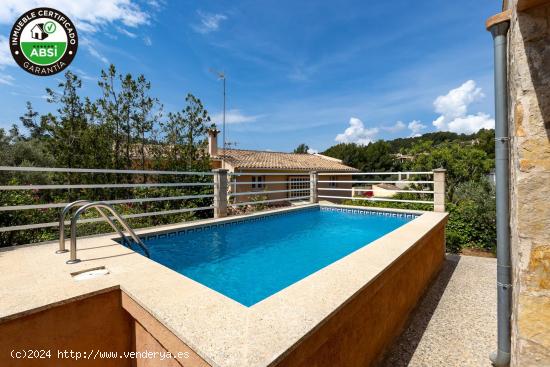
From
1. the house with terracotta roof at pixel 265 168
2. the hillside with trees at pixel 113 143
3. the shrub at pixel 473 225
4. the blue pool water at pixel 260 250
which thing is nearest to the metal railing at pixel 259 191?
the house with terracotta roof at pixel 265 168

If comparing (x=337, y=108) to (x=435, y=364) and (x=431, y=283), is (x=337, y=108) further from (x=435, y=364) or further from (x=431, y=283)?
(x=435, y=364)

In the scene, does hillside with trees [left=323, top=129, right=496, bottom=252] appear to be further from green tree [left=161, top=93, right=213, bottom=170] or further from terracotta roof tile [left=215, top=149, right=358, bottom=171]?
green tree [left=161, top=93, right=213, bottom=170]

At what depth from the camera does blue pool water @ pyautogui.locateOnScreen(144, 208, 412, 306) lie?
387cm

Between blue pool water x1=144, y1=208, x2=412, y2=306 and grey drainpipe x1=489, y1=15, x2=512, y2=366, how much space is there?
2.41 m

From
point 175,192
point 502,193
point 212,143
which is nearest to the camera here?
Result: point 502,193

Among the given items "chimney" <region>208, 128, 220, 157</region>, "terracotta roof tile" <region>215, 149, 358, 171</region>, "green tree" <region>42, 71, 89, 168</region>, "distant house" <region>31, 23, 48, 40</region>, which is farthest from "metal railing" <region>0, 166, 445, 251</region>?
"chimney" <region>208, 128, 220, 157</region>

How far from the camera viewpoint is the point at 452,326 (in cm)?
369

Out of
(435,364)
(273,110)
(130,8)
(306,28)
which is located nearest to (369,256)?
(435,364)

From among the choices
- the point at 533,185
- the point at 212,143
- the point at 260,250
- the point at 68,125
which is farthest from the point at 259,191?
the point at 533,185

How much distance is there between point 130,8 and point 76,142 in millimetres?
6967

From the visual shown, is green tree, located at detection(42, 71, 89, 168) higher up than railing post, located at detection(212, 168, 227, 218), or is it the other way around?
green tree, located at detection(42, 71, 89, 168)

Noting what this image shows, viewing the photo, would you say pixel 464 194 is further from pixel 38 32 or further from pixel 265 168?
pixel 38 32

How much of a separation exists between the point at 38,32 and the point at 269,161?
1572 centimetres

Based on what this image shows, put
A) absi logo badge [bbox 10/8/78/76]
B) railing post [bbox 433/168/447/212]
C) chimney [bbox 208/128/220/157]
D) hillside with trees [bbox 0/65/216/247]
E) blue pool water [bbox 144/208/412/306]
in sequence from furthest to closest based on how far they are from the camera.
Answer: chimney [bbox 208/128/220/157]
hillside with trees [bbox 0/65/216/247]
railing post [bbox 433/168/447/212]
absi logo badge [bbox 10/8/78/76]
blue pool water [bbox 144/208/412/306]
